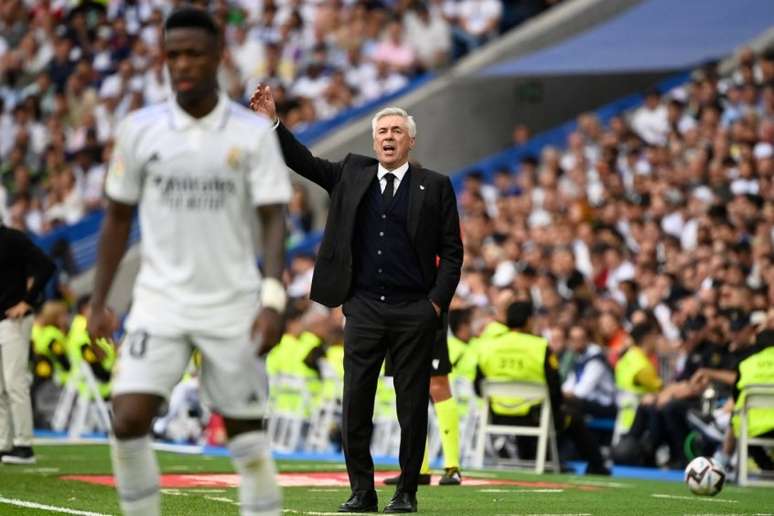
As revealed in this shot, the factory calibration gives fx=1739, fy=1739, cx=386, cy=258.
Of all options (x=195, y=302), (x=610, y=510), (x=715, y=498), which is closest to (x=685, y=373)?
(x=715, y=498)

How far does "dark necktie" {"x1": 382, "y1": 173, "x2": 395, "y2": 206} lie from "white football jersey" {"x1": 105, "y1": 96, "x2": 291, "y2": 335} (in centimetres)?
345

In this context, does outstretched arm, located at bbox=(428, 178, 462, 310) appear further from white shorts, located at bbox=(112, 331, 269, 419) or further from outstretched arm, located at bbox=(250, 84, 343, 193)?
white shorts, located at bbox=(112, 331, 269, 419)

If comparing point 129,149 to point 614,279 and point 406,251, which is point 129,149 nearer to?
point 406,251

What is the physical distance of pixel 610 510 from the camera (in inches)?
426

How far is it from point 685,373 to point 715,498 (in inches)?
209

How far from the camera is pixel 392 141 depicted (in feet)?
34.3

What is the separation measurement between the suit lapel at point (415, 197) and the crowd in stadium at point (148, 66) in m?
17.4

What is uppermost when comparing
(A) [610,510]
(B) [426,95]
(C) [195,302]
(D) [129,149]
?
(B) [426,95]

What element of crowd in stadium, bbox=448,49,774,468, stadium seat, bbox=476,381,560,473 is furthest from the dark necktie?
stadium seat, bbox=476,381,560,473

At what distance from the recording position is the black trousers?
33.4 ft

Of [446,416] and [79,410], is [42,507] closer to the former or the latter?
[446,416]

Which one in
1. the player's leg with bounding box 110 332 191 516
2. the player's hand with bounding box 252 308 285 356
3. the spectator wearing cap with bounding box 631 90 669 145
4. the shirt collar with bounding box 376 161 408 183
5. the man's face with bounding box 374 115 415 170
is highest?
the spectator wearing cap with bounding box 631 90 669 145

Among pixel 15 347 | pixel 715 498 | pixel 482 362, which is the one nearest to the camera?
pixel 715 498

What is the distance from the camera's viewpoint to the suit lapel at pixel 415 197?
10.3 metres
